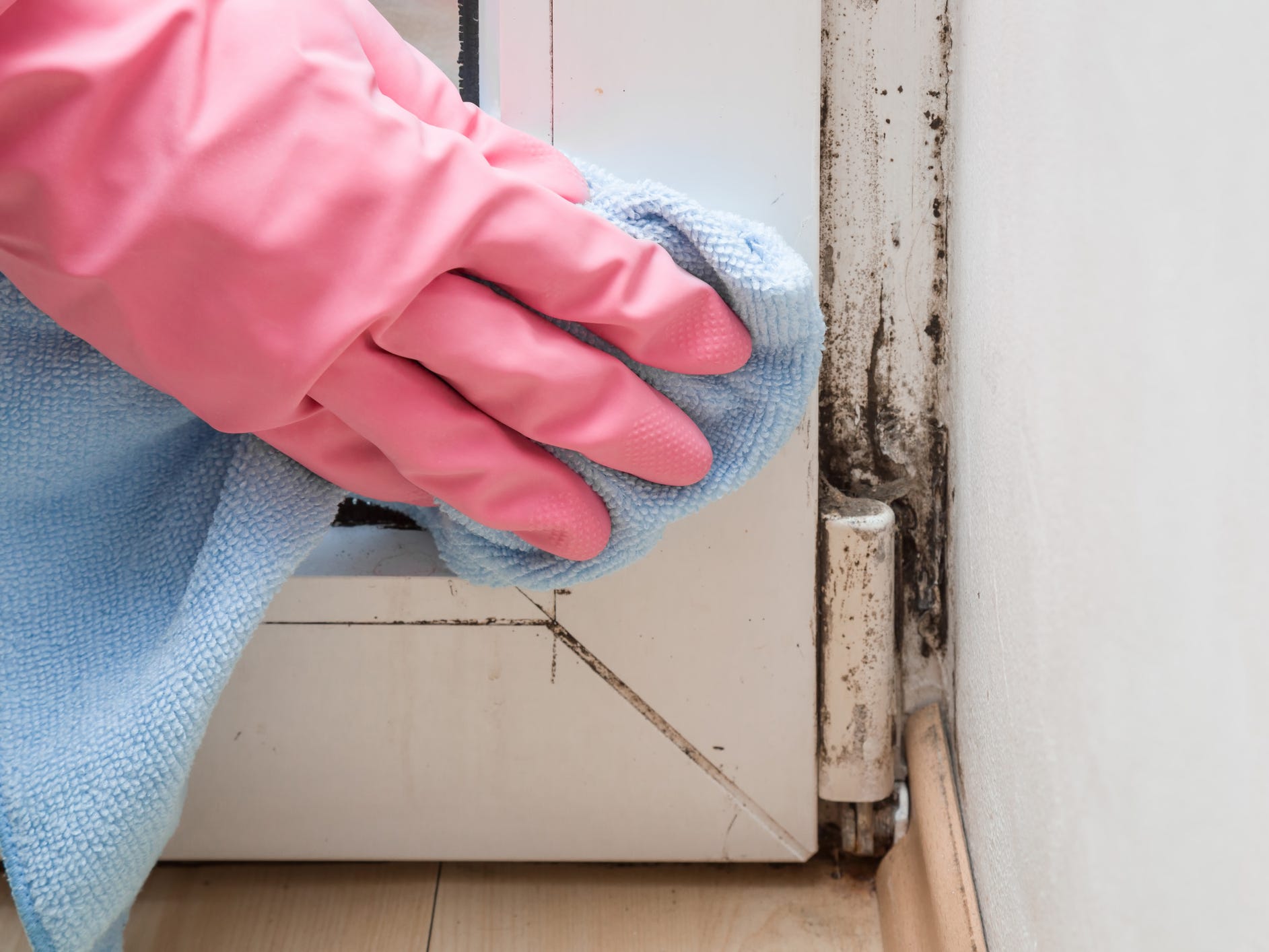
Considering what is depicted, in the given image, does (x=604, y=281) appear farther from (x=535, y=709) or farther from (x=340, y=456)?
(x=535, y=709)

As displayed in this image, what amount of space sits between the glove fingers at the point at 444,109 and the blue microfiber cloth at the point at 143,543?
0.09ft

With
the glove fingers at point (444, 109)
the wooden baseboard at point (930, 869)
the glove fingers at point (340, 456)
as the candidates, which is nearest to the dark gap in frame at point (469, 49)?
the glove fingers at point (444, 109)

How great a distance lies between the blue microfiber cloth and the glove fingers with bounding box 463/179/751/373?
0.02 meters

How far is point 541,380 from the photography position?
1.32 feet

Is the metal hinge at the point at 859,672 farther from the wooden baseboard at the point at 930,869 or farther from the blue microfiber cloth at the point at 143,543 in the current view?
the blue microfiber cloth at the point at 143,543

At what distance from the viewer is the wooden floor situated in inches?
23.1

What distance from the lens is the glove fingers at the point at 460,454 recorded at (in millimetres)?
394

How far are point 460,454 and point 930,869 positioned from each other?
1.05 feet

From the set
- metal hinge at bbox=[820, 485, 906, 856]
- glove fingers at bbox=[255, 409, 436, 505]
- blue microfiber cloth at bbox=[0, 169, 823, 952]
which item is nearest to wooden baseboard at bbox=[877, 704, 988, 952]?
metal hinge at bbox=[820, 485, 906, 856]

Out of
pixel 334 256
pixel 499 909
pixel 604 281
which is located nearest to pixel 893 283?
pixel 604 281

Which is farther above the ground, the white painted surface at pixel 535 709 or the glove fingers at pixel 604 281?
the glove fingers at pixel 604 281

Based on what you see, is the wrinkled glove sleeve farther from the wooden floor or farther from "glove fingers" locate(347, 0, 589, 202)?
the wooden floor

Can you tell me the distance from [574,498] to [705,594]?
0.54ft

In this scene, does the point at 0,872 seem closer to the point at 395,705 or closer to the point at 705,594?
the point at 395,705
